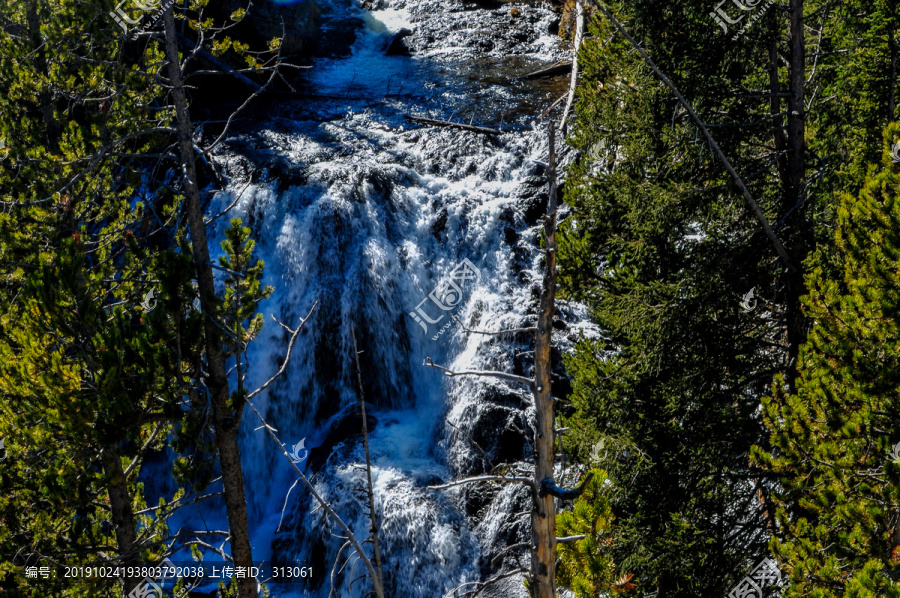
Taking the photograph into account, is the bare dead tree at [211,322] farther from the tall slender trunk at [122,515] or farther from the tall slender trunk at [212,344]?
the tall slender trunk at [122,515]

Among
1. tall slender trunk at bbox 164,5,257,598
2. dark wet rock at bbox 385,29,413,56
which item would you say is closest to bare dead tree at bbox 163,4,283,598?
tall slender trunk at bbox 164,5,257,598

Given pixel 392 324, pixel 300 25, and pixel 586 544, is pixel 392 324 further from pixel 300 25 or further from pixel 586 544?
pixel 300 25

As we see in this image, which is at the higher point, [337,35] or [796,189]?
[337,35]

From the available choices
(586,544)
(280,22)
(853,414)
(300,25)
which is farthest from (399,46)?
(586,544)

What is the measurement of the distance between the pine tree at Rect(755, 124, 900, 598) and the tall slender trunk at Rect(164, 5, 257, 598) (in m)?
5.16

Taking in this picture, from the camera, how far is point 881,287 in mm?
5457

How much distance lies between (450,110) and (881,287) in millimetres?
14640

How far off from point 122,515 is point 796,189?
7982mm

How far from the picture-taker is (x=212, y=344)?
6809 mm

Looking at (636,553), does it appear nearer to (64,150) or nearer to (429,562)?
(429,562)

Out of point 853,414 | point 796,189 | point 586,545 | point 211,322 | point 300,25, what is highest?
point 300,25

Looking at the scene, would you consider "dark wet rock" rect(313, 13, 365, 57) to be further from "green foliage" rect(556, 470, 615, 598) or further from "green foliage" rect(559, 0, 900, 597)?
"green foliage" rect(556, 470, 615, 598)

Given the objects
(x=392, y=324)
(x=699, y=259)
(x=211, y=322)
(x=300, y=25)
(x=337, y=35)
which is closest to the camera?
(x=211, y=322)

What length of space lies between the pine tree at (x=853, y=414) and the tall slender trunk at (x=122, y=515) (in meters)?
6.42
